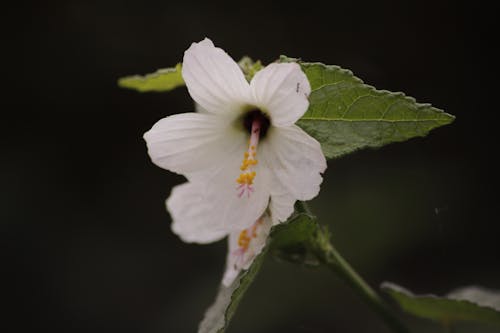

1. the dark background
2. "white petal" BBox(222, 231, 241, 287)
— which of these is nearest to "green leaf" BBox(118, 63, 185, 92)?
"white petal" BBox(222, 231, 241, 287)

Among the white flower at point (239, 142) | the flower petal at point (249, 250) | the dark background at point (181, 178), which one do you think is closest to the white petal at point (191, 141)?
the white flower at point (239, 142)

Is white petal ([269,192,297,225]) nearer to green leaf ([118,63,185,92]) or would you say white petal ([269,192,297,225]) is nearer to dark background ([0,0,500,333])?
green leaf ([118,63,185,92])

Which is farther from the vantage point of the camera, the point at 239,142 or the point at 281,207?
the point at 239,142

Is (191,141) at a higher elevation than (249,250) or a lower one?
higher

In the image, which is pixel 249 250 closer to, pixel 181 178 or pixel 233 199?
pixel 233 199

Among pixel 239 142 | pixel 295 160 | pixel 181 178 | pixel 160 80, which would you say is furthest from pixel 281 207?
pixel 181 178

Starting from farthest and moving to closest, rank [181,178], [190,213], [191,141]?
[181,178] < [190,213] < [191,141]

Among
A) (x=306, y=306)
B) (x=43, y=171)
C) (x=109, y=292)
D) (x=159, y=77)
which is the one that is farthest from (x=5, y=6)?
(x=159, y=77)
